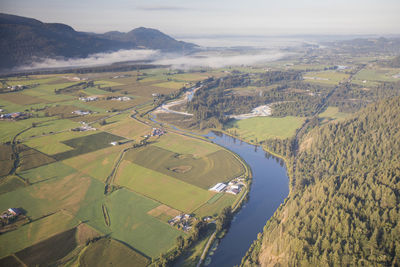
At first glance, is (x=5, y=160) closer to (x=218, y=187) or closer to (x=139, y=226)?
(x=139, y=226)

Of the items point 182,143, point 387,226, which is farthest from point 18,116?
point 387,226

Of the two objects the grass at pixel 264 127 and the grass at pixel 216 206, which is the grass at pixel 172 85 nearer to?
the grass at pixel 264 127

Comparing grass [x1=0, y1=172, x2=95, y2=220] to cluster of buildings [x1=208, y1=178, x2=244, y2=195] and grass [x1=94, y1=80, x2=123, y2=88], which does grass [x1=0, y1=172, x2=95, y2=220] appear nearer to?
cluster of buildings [x1=208, y1=178, x2=244, y2=195]

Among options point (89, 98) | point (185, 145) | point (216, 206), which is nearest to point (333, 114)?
point (185, 145)

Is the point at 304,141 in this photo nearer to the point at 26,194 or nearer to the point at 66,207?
the point at 66,207

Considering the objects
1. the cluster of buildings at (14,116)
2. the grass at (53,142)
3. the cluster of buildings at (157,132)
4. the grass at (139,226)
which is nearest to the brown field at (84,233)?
the grass at (139,226)
